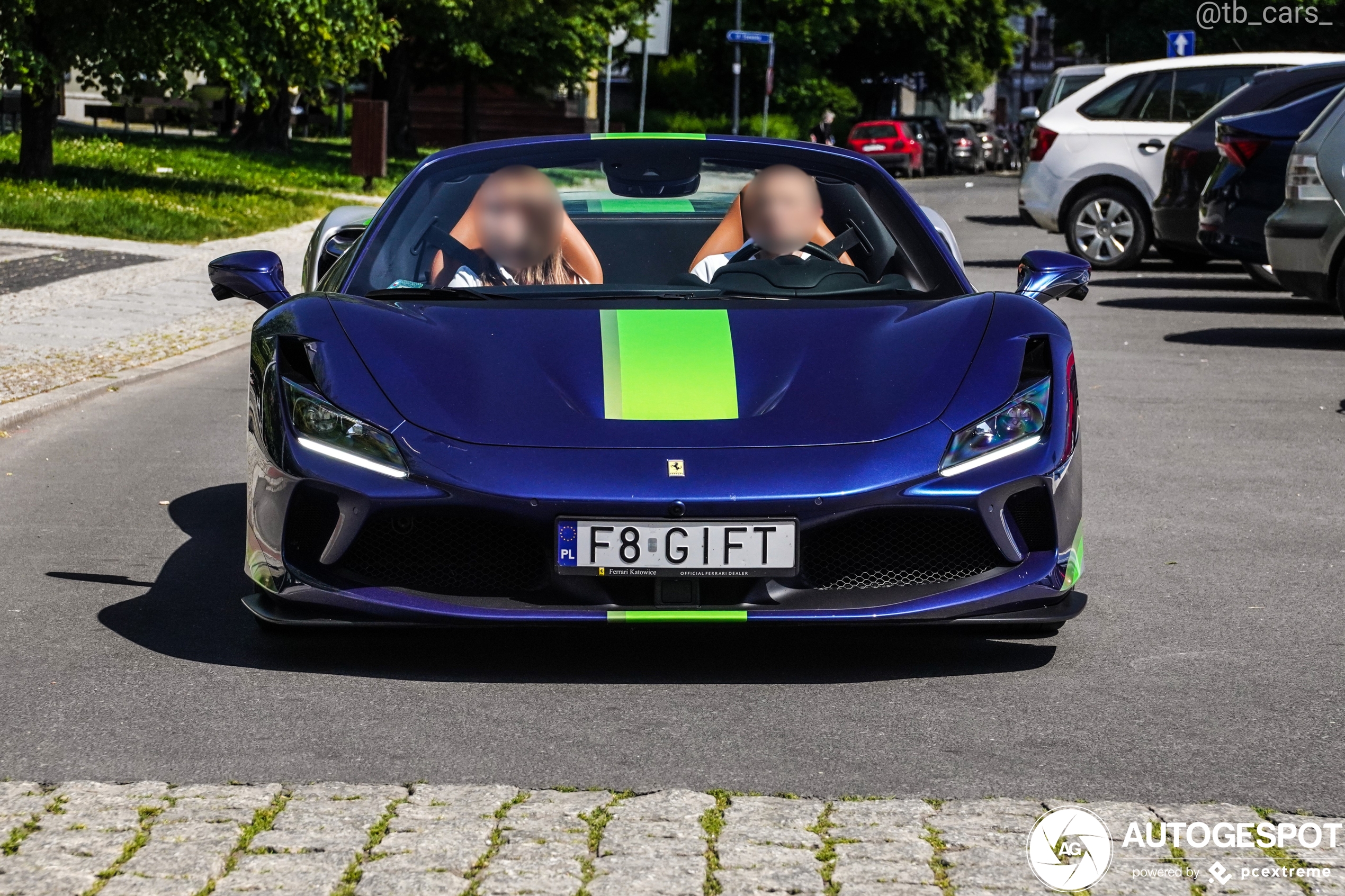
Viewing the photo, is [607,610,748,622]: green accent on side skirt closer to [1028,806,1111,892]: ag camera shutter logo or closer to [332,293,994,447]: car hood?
[332,293,994,447]: car hood

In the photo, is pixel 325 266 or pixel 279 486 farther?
pixel 325 266

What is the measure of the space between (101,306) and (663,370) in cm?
981

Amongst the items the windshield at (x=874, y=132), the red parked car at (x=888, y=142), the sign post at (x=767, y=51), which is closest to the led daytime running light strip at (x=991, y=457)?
the sign post at (x=767, y=51)

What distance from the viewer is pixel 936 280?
5328 millimetres

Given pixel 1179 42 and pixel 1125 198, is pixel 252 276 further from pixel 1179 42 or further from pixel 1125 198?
pixel 1179 42

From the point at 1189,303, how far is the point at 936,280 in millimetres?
10567

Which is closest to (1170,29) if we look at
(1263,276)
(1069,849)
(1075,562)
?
(1263,276)

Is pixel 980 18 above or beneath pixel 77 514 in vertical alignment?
above

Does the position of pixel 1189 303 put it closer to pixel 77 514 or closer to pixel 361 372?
pixel 77 514

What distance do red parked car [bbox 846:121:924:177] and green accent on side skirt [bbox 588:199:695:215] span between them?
134 feet

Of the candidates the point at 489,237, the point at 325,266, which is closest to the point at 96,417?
the point at 325,266

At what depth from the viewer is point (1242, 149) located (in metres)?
13.6

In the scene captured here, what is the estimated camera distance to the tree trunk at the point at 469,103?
145 feet

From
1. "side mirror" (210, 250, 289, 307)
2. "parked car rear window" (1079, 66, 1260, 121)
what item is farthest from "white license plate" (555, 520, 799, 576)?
"parked car rear window" (1079, 66, 1260, 121)
